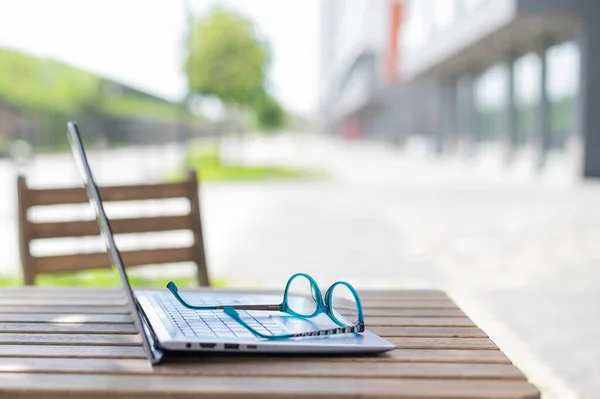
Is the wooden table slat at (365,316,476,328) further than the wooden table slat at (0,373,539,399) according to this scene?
Yes

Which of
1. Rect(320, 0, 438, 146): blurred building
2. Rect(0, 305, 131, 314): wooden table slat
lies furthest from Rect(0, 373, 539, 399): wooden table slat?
Rect(320, 0, 438, 146): blurred building

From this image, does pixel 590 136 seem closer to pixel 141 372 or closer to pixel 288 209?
pixel 288 209

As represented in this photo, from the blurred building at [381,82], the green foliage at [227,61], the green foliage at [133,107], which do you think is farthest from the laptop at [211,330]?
the green foliage at [133,107]

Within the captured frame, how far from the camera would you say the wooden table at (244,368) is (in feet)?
5.06

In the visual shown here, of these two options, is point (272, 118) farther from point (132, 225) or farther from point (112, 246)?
point (112, 246)

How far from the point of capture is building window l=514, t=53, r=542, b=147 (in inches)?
905

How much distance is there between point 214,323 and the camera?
1.89 metres

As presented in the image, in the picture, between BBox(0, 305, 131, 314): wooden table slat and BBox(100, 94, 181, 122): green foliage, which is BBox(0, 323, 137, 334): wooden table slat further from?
BBox(100, 94, 181, 122): green foliage

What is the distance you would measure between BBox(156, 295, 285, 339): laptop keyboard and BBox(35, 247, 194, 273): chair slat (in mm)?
1443

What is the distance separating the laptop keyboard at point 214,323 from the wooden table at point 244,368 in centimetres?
6

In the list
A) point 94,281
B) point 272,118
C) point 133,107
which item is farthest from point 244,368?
point 133,107

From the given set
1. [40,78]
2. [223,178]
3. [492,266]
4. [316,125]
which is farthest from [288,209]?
[316,125]

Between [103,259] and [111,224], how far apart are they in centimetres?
15

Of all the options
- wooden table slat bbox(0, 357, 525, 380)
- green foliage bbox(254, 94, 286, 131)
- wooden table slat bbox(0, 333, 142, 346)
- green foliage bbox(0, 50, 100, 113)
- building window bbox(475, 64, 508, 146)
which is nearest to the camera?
wooden table slat bbox(0, 357, 525, 380)
